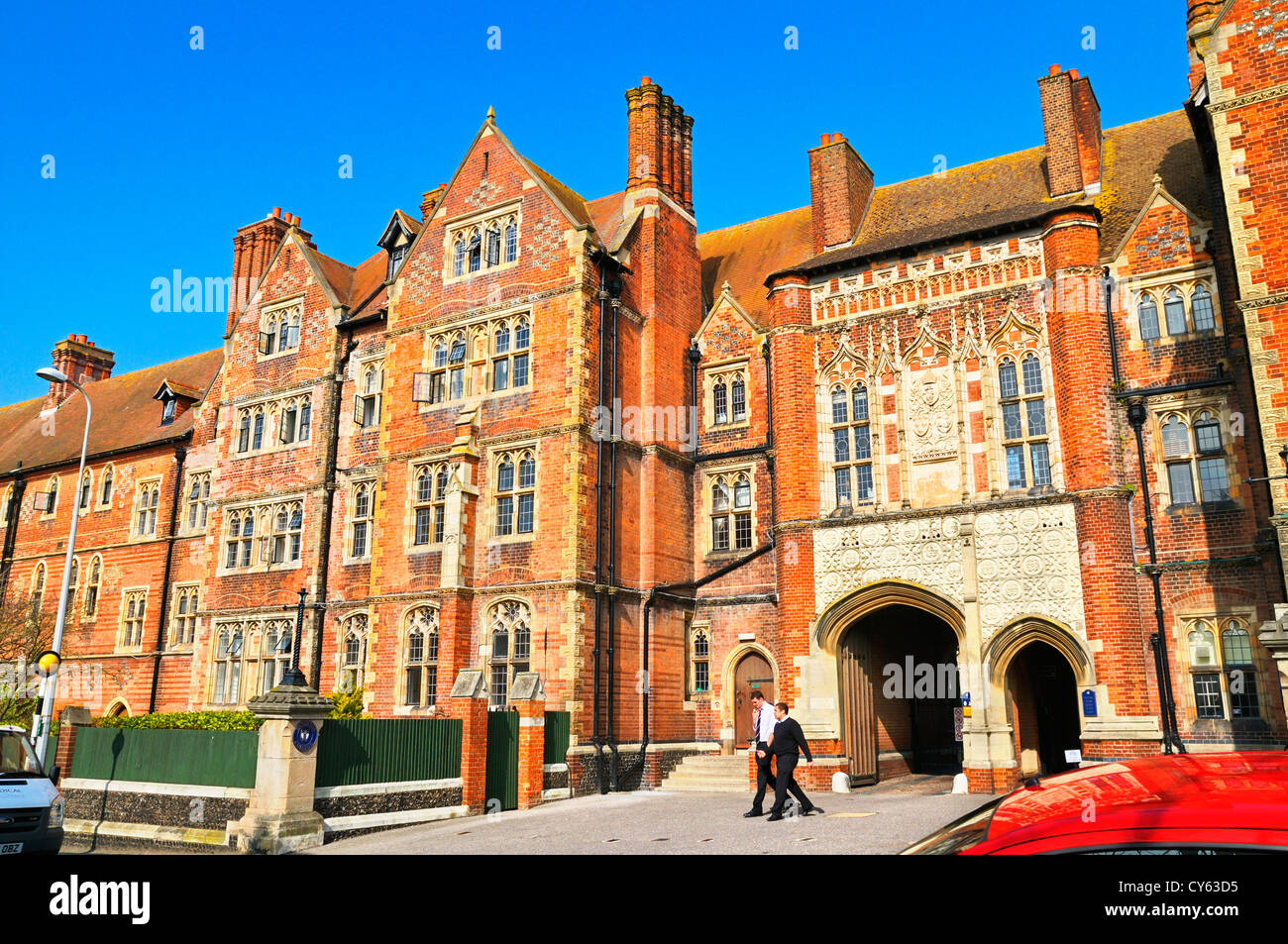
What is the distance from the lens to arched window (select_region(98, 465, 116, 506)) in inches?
1471

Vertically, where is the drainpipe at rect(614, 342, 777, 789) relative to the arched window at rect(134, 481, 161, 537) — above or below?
below

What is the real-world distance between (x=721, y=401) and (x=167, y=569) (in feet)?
68.8

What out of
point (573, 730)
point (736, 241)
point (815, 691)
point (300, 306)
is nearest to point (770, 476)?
point (815, 691)

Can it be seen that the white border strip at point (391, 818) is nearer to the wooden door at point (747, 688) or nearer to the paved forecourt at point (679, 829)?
the paved forecourt at point (679, 829)

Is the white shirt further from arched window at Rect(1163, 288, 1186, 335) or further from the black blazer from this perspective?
arched window at Rect(1163, 288, 1186, 335)

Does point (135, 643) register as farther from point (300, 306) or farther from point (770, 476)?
point (770, 476)

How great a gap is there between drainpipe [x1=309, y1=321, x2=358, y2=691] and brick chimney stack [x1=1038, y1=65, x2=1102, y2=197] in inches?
804

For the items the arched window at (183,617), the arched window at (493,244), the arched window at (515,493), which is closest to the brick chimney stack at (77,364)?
the arched window at (183,617)

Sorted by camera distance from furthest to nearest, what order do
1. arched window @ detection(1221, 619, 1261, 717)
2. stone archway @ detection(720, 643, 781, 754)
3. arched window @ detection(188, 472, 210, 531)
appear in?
arched window @ detection(188, 472, 210, 531) < stone archway @ detection(720, 643, 781, 754) < arched window @ detection(1221, 619, 1261, 717)

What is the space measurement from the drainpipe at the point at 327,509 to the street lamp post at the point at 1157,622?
69.3 feet

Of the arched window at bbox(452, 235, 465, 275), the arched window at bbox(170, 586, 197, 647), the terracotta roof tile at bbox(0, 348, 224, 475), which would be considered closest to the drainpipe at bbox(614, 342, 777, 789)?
the arched window at bbox(452, 235, 465, 275)

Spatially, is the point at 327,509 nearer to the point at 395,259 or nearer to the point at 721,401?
the point at 395,259

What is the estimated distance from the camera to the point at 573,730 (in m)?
21.5

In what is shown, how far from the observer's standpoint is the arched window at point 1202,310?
63.4 ft
